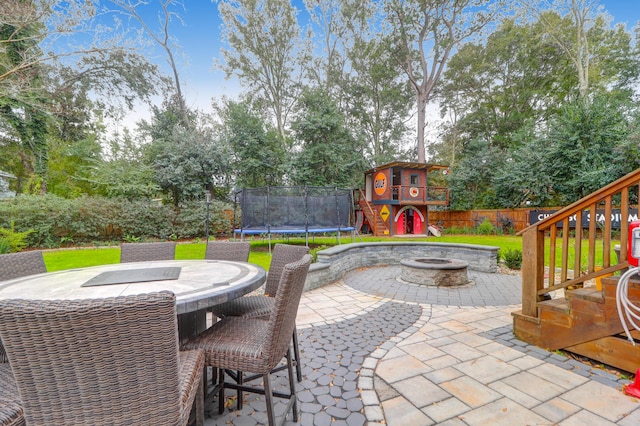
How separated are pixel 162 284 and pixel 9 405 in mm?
803

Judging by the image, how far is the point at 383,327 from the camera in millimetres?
3189

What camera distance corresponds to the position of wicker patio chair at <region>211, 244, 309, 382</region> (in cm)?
222

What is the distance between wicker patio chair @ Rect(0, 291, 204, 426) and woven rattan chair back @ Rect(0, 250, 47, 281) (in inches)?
80.6

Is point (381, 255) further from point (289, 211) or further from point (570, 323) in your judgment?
point (570, 323)

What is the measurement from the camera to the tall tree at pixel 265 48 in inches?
644

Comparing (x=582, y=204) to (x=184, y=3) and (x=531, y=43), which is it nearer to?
(x=184, y=3)

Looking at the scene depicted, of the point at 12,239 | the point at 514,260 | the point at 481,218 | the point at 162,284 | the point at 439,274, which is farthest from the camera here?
the point at 481,218

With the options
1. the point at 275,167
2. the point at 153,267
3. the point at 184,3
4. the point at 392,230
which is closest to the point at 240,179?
the point at 275,167

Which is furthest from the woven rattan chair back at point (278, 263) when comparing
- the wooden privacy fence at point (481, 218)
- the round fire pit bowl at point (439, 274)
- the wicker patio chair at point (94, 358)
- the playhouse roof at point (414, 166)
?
the wooden privacy fence at point (481, 218)

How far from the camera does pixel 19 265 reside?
2.48 meters

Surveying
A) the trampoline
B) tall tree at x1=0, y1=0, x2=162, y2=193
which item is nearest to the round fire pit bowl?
the trampoline

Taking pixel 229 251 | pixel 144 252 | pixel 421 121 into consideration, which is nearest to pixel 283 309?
pixel 229 251

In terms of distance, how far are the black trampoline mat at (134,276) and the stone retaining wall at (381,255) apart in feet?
8.88

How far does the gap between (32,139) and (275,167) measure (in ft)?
33.3
